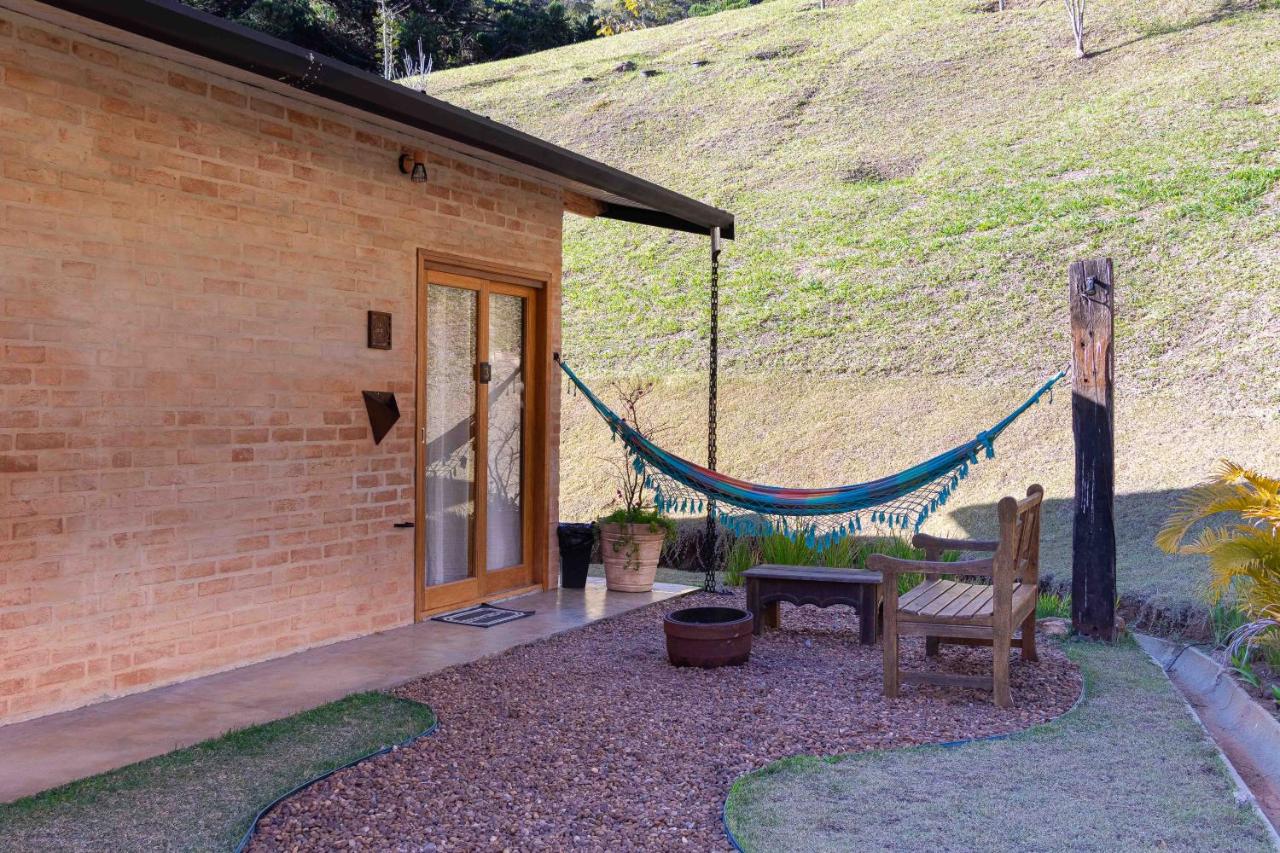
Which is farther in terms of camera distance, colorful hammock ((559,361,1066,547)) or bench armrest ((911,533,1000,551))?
colorful hammock ((559,361,1066,547))

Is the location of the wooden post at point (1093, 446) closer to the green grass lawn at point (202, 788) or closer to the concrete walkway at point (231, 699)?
the concrete walkway at point (231, 699)

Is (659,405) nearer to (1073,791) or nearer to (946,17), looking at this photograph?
(1073,791)

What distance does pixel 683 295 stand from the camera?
1418 cm

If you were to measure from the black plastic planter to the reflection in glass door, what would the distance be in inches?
8.5

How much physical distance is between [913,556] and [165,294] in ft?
15.0

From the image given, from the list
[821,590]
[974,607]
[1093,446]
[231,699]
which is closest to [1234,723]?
[974,607]

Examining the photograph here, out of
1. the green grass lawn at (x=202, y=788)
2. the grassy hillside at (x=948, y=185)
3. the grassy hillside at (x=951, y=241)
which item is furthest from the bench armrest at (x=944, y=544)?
the grassy hillside at (x=948, y=185)

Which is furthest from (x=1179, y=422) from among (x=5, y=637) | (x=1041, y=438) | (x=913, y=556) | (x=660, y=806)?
(x=5, y=637)

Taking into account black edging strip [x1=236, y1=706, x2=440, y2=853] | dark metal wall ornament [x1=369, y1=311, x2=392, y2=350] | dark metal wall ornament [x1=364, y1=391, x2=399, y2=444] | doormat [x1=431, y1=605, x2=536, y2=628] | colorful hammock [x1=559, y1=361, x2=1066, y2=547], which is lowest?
black edging strip [x1=236, y1=706, x2=440, y2=853]

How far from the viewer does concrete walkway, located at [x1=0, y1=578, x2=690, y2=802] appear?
10.9 feet

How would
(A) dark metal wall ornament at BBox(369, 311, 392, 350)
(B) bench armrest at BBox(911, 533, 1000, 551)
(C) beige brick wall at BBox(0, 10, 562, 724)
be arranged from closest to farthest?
(C) beige brick wall at BBox(0, 10, 562, 724) < (B) bench armrest at BBox(911, 533, 1000, 551) < (A) dark metal wall ornament at BBox(369, 311, 392, 350)

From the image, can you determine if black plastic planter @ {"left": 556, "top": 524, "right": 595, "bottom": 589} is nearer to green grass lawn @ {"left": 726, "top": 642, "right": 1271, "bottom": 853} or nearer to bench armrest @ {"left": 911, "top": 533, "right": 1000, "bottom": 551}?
bench armrest @ {"left": 911, "top": 533, "right": 1000, "bottom": 551}

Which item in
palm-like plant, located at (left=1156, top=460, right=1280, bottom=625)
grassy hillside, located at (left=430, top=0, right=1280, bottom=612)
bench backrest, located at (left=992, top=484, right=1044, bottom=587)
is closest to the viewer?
bench backrest, located at (left=992, top=484, right=1044, bottom=587)

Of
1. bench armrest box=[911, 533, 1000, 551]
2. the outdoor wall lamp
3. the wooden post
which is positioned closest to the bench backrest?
bench armrest box=[911, 533, 1000, 551]
